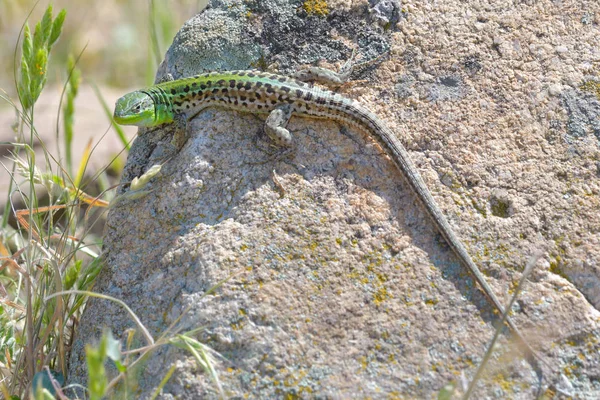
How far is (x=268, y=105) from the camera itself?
13.6 ft

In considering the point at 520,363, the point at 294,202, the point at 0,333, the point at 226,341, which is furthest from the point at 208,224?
the point at 520,363

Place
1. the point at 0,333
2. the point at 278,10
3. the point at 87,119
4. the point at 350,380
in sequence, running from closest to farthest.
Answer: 1. the point at 350,380
2. the point at 0,333
3. the point at 278,10
4. the point at 87,119

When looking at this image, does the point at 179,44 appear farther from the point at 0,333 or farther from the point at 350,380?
the point at 350,380

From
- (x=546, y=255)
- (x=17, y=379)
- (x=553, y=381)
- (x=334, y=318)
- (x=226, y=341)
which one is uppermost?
(x=546, y=255)

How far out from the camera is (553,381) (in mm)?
3125

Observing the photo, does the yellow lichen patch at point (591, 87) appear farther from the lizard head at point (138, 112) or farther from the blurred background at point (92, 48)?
the blurred background at point (92, 48)

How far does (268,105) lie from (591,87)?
1.99 meters

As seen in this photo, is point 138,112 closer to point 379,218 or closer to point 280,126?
point 280,126

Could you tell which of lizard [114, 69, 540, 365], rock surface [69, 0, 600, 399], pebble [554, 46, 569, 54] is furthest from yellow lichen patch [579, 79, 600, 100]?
lizard [114, 69, 540, 365]

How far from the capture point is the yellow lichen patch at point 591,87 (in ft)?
13.3

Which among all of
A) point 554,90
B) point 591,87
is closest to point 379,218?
point 554,90

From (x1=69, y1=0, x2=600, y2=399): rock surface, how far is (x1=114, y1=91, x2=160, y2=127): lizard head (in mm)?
120

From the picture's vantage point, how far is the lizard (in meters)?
3.80

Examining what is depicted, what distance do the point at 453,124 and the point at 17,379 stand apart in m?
2.83
